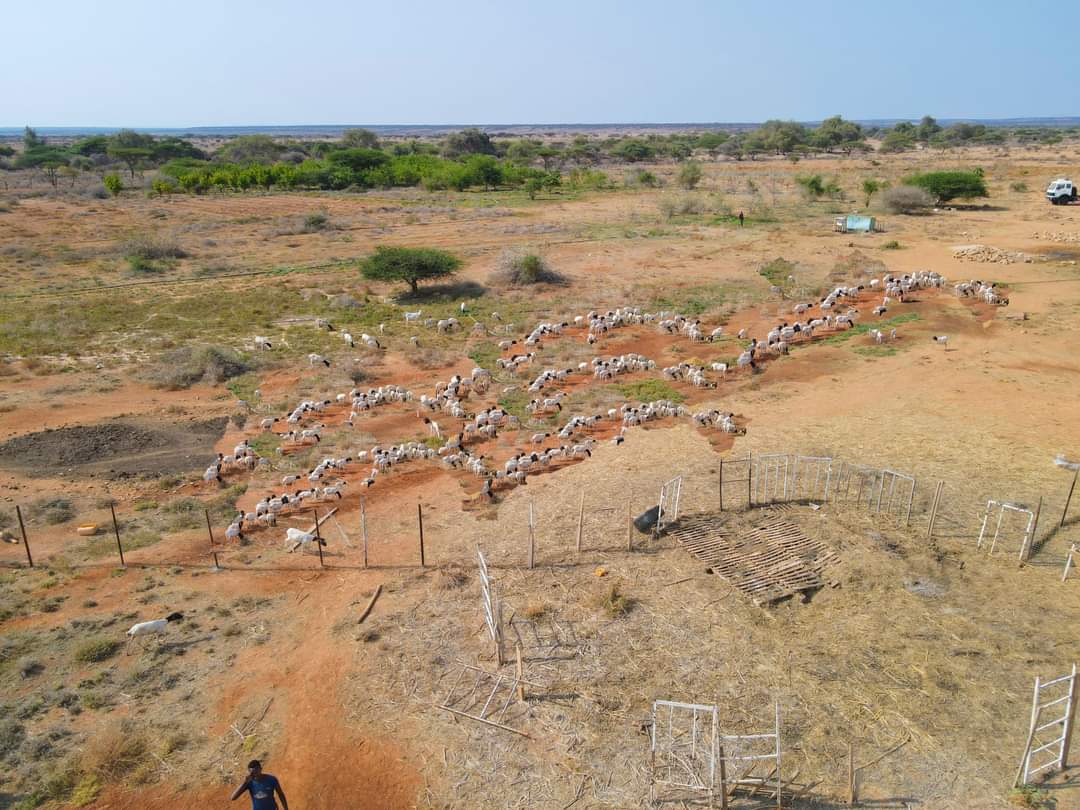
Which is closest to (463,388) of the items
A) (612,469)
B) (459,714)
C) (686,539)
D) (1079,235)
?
(612,469)

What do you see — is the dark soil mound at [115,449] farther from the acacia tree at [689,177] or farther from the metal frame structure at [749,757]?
the acacia tree at [689,177]

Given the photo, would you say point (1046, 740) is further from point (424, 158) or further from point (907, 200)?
point (424, 158)

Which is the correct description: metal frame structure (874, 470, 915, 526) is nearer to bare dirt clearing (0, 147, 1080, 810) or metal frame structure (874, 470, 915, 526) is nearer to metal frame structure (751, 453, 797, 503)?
bare dirt clearing (0, 147, 1080, 810)

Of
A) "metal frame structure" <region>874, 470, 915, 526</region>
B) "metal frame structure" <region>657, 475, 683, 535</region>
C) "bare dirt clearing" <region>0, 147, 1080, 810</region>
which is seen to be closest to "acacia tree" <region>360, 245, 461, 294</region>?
"bare dirt clearing" <region>0, 147, 1080, 810</region>

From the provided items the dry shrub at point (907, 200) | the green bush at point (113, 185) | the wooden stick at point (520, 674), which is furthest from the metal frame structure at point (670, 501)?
the green bush at point (113, 185)

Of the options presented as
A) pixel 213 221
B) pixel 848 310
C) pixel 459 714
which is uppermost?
pixel 213 221

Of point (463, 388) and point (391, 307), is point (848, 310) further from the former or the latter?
point (391, 307)

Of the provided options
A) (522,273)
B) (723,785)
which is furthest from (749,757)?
(522,273)
